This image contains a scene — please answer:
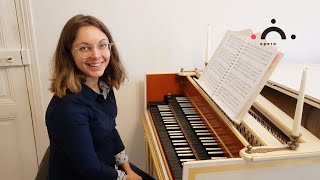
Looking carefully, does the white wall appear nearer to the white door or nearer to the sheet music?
the white door

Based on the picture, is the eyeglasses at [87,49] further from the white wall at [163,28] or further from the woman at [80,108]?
the white wall at [163,28]

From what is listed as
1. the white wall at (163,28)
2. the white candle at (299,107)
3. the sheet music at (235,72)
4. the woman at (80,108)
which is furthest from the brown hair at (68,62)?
the white candle at (299,107)

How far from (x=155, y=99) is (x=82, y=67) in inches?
30.3

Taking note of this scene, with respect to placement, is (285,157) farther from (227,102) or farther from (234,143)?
(227,102)

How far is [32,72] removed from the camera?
1862mm

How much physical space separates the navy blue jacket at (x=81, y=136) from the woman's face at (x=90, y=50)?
8 centimetres

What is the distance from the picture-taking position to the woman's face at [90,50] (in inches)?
45.4

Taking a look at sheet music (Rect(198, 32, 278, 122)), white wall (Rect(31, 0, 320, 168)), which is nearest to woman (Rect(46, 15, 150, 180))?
sheet music (Rect(198, 32, 278, 122))

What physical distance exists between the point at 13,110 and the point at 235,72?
1.48 meters

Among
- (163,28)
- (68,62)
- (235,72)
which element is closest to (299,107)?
(235,72)

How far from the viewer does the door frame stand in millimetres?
1743

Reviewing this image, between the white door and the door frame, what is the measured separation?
3 centimetres

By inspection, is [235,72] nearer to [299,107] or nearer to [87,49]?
[299,107]

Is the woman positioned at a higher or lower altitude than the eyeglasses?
lower
